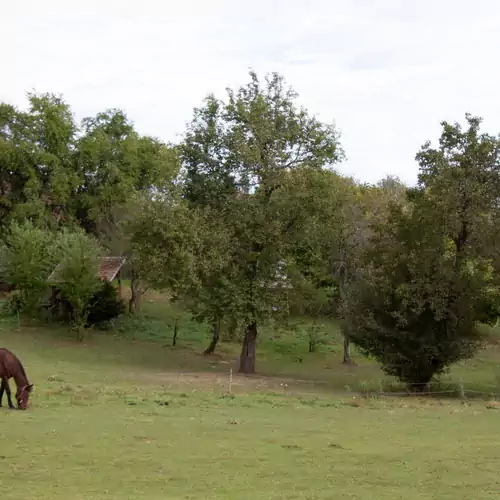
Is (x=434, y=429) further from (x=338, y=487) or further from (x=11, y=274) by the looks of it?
(x=11, y=274)

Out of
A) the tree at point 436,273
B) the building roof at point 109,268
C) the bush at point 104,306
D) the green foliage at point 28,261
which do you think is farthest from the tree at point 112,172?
the tree at point 436,273

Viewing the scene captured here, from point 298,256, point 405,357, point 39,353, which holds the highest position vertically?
point 298,256

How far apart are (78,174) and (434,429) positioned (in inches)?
1922

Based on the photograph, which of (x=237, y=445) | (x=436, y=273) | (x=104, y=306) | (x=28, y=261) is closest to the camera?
(x=237, y=445)

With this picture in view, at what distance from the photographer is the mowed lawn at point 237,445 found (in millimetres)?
12117

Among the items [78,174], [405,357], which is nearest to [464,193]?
[405,357]

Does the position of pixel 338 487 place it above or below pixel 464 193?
below

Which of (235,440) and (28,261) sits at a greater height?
(28,261)

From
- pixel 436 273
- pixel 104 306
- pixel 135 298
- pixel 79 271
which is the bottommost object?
pixel 104 306

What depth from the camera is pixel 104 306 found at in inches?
2031

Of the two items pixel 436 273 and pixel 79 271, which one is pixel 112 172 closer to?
pixel 79 271

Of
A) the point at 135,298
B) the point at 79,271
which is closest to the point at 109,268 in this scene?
the point at 135,298

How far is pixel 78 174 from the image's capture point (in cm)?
6281

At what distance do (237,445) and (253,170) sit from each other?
75.9 feet
